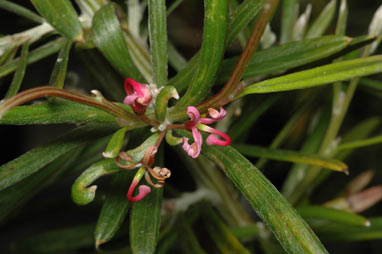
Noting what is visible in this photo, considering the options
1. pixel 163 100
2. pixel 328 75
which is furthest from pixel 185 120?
pixel 328 75

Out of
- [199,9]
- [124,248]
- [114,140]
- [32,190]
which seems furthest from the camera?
[199,9]

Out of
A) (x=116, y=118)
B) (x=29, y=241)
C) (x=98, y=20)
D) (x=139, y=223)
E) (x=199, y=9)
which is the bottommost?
(x=29, y=241)

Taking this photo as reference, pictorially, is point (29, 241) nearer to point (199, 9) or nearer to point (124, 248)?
point (124, 248)

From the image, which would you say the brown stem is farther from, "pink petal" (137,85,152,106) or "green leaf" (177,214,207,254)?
"green leaf" (177,214,207,254)

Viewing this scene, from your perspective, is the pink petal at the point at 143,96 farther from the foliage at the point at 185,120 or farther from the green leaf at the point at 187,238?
the green leaf at the point at 187,238

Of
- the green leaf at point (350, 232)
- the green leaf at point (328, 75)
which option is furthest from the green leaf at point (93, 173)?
the green leaf at point (350, 232)

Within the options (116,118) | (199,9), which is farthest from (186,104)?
(199,9)

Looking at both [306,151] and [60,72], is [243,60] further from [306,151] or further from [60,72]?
[306,151]
